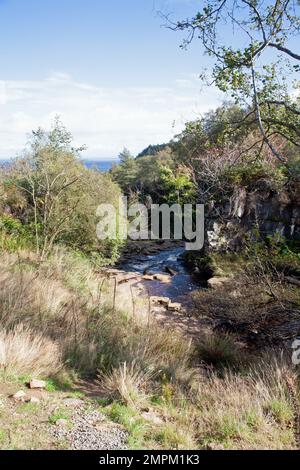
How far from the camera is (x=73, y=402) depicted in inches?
120

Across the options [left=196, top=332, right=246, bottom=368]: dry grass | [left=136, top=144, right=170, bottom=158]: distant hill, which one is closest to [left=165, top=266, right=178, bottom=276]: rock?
[left=196, top=332, right=246, bottom=368]: dry grass

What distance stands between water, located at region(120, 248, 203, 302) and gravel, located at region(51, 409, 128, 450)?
30.1 feet

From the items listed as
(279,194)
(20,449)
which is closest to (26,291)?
(20,449)

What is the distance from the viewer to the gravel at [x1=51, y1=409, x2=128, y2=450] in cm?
243

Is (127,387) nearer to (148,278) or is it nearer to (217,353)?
(217,353)

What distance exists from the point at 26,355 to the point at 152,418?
1402mm

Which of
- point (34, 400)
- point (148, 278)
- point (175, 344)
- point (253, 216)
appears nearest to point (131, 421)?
point (34, 400)

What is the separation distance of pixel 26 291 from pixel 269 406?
12.1 ft

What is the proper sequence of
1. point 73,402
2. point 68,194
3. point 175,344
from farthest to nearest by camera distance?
point 68,194 → point 175,344 → point 73,402

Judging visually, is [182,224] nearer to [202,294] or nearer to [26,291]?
[202,294]

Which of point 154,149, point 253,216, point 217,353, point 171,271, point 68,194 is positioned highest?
point 154,149

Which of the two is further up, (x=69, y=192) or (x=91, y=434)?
(x=69, y=192)

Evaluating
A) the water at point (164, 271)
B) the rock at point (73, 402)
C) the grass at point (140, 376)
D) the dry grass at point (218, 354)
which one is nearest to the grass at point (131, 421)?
the grass at point (140, 376)

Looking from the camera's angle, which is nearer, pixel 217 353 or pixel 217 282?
pixel 217 353
